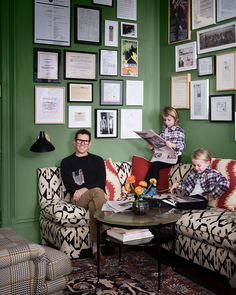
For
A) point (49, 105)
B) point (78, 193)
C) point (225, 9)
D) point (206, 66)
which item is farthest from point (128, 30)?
point (78, 193)

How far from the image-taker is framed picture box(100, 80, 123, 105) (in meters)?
4.80

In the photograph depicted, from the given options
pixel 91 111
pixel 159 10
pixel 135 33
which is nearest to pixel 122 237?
pixel 91 111

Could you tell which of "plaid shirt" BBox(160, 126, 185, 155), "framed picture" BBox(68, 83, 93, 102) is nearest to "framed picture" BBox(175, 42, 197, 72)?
"plaid shirt" BBox(160, 126, 185, 155)

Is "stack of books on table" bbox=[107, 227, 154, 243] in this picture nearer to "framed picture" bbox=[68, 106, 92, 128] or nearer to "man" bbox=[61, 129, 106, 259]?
"man" bbox=[61, 129, 106, 259]

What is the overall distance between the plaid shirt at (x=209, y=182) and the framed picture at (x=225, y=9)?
153cm

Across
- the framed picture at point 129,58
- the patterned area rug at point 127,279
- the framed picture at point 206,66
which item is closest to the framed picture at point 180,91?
the framed picture at point 206,66

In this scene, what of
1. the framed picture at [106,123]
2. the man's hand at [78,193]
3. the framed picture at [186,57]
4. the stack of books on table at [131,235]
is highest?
the framed picture at [186,57]

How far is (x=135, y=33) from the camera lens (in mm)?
5004

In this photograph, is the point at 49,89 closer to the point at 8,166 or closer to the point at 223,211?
the point at 8,166

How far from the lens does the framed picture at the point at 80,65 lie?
458 cm

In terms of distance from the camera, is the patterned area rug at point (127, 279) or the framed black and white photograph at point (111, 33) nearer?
the patterned area rug at point (127, 279)

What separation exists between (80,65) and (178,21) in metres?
1.23

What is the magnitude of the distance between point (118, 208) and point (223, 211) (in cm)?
90

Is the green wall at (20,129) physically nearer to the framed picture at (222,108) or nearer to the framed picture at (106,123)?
the framed picture at (106,123)
